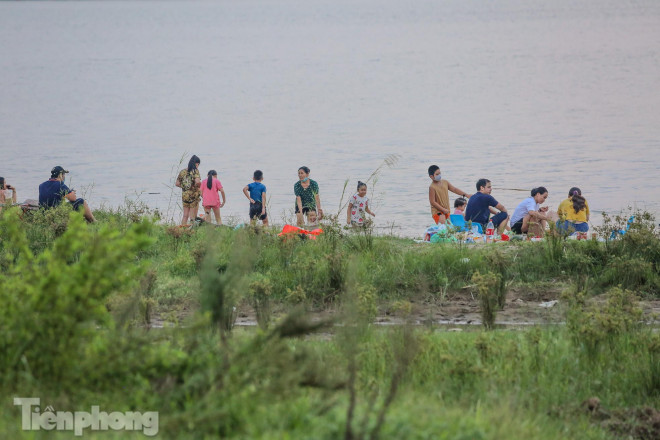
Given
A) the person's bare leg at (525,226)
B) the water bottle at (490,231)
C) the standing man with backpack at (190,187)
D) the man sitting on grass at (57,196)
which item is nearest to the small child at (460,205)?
the water bottle at (490,231)

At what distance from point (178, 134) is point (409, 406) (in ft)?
113

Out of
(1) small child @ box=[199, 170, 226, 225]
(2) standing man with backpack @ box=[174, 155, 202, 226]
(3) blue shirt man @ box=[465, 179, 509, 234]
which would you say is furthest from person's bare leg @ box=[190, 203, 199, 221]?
(3) blue shirt man @ box=[465, 179, 509, 234]

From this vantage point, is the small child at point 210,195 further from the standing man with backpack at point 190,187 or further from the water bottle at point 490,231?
the water bottle at point 490,231

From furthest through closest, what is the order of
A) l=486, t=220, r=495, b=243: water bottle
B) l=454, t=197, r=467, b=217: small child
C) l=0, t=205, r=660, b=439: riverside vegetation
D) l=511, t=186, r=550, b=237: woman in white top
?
l=454, t=197, r=467, b=217: small child → l=511, t=186, r=550, b=237: woman in white top → l=486, t=220, r=495, b=243: water bottle → l=0, t=205, r=660, b=439: riverside vegetation

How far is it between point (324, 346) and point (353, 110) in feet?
120

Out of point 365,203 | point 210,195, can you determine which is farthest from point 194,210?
point 365,203

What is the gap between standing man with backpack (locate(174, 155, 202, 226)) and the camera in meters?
17.4

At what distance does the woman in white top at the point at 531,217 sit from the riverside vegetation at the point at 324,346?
3.98 m

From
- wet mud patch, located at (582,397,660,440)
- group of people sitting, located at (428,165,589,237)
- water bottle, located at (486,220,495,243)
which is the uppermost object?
→ group of people sitting, located at (428,165,589,237)

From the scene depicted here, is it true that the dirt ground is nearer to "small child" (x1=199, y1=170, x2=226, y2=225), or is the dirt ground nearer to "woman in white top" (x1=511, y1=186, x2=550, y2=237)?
"woman in white top" (x1=511, y1=186, x2=550, y2=237)

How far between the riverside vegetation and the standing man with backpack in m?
6.15

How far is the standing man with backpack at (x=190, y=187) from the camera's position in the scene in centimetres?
1739

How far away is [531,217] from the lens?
15.7 m

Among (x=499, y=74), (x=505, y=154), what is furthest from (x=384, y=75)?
(x=505, y=154)
